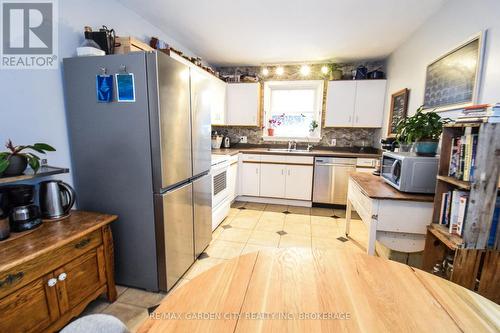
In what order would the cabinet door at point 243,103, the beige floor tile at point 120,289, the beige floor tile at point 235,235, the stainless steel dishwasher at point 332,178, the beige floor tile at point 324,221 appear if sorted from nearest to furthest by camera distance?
the beige floor tile at point 120,289, the beige floor tile at point 235,235, the beige floor tile at point 324,221, the stainless steel dishwasher at point 332,178, the cabinet door at point 243,103

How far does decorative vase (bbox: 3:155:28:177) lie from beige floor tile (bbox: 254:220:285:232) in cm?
230

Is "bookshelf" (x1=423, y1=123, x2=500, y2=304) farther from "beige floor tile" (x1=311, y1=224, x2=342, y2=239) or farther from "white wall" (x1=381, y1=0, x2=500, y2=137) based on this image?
"beige floor tile" (x1=311, y1=224, x2=342, y2=239)

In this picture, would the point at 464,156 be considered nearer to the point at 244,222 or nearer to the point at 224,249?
the point at 224,249

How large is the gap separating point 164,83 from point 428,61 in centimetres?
252

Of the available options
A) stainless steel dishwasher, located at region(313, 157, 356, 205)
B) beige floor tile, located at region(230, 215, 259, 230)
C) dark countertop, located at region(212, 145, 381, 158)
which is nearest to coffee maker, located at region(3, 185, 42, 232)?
beige floor tile, located at region(230, 215, 259, 230)

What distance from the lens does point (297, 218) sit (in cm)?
326

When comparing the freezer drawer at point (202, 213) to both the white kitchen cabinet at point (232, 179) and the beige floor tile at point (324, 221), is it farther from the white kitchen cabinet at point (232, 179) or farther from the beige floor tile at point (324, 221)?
the beige floor tile at point (324, 221)

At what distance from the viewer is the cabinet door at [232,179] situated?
335 centimetres

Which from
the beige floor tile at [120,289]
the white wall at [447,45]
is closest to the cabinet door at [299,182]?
the white wall at [447,45]

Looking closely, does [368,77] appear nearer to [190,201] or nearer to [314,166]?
[314,166]

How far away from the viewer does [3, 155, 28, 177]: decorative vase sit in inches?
47.5

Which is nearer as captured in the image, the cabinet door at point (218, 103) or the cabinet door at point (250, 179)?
the cabinet door at point (218, 103)

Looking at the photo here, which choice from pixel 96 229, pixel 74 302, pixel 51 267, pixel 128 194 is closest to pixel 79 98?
pixel 128 194

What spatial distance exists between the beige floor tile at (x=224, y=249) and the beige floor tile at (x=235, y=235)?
9 centimetres
